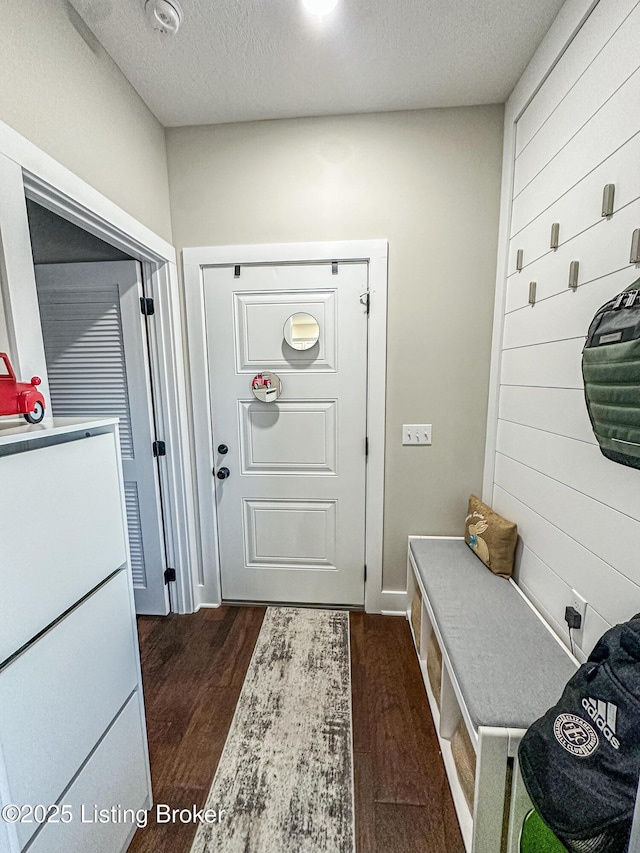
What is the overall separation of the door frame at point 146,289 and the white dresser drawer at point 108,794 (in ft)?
3.47

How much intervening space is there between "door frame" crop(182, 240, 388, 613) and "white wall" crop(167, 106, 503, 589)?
6 cm

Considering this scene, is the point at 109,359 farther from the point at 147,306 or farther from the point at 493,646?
the point at 493,646

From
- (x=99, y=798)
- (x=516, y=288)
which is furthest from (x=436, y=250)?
(x=99, y=798)

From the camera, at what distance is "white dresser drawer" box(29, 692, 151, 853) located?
830 mm

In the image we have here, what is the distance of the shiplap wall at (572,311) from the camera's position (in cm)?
100

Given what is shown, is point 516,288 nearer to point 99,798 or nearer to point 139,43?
point 139,43

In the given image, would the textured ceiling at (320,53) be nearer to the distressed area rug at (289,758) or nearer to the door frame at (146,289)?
the door frame at (146,289)

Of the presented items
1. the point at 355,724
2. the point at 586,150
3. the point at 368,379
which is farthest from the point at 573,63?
the point at 355,724

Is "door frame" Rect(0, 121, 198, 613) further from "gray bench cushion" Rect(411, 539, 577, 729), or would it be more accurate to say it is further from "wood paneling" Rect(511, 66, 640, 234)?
"wood paneling" Rect(511, 66, 640, 234)

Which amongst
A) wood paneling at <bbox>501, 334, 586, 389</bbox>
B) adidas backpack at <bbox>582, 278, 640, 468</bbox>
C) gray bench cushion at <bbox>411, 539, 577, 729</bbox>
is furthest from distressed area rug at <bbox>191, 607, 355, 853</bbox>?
wood paneling at <bbox>501, 334, 586, 389</bbox>

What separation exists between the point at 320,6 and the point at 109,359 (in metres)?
1.78

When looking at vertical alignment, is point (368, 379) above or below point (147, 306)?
below

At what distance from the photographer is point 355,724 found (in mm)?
1470

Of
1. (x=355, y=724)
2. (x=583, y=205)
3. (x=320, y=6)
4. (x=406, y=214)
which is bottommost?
(x=355, y=724)
